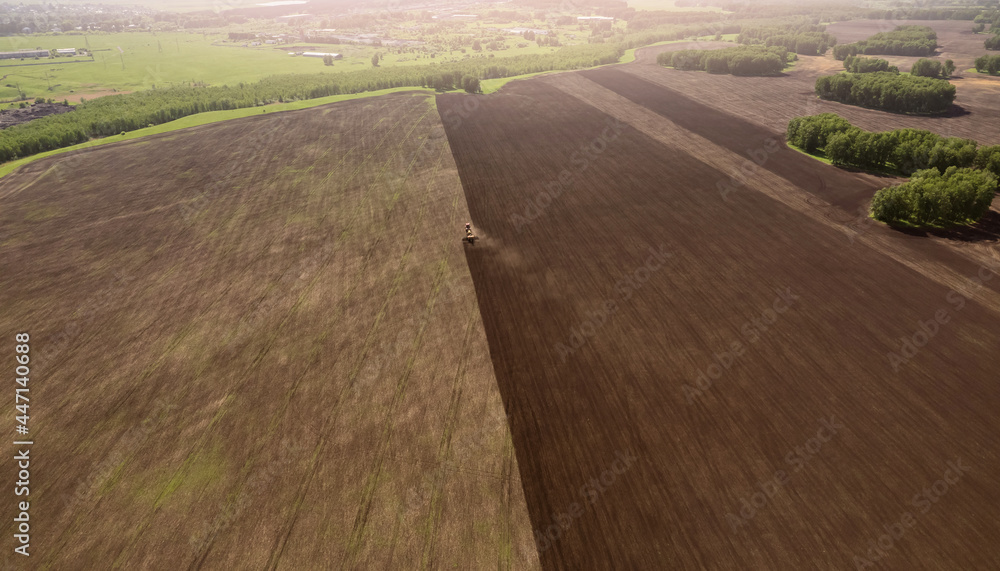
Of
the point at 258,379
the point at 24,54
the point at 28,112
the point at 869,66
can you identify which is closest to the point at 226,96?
the point at 28,112

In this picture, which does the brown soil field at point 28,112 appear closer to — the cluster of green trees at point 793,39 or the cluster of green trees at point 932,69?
the cluster of green trees at point 932,69

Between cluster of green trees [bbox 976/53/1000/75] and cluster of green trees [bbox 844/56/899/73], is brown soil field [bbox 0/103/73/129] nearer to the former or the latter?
cluster of green trees [bbox 844/56/899/73]

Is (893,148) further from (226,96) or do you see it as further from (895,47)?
(226,96)

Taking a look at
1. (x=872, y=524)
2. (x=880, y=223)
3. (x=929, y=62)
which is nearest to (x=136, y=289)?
(x=872, y=524)

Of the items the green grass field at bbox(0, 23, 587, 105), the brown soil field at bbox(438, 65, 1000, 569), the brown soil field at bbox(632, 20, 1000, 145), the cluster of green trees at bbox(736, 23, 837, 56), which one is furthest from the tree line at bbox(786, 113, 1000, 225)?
the green grass field at bbox(0, 23, 587, 105)

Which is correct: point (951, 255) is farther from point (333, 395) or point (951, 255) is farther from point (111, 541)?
point (111, 541)

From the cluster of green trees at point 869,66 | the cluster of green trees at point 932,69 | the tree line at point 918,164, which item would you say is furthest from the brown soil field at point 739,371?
the cluster of green trees at point 932,69
